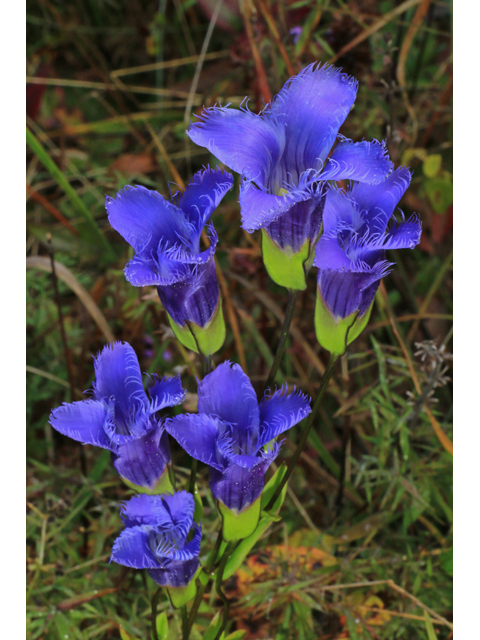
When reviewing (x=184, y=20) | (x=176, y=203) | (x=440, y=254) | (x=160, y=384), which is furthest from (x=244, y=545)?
(x=184, y=20)

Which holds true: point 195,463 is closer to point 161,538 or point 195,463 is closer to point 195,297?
point 161,538

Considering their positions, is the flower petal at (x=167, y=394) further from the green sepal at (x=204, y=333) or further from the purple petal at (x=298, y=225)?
the purple petal at (x=298, y=225)

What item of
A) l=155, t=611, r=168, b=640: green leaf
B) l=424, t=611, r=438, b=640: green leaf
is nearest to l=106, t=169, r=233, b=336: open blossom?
l=155, t=611, r=168, b=640: green leaf

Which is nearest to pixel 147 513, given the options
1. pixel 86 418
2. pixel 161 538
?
pixel 161 538

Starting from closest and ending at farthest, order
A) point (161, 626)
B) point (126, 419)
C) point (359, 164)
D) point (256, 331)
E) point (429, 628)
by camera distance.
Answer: point (359, 164)
point (126, 419)
point (161, 626)
point (429, 628)
point (256, 331)

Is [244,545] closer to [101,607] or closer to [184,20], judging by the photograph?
[101,607]

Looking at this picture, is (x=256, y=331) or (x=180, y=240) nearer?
(x=180, y=240)
